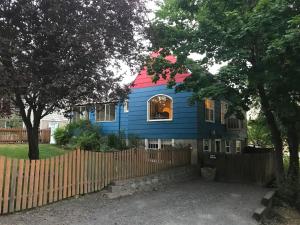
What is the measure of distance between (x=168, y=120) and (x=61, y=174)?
9996 millimetres

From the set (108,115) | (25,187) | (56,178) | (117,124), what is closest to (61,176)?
(56,178)

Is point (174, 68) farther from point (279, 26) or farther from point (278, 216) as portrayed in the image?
point (278, 216)

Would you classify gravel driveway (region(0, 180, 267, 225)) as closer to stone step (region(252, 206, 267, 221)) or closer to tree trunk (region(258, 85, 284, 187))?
stone step (region(252, 206, 267, 221))

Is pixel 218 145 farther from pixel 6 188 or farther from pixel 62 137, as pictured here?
pixel 6 188

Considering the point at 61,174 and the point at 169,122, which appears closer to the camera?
the point at 61,174

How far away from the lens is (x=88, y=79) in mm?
8719

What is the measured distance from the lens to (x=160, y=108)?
18.4 meters

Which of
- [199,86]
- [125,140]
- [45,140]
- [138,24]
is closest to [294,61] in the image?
[199,86]

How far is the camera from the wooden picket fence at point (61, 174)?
7230 mm

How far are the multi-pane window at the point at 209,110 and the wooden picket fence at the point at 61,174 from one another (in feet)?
22.7

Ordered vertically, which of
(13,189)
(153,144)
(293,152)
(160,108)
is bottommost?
(13,189)

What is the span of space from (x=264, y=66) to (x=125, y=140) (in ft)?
36.7

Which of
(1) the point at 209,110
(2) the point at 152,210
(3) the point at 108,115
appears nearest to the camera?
(2) the point at 152,210

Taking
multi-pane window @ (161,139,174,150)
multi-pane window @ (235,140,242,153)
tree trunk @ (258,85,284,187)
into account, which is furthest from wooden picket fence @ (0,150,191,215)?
multi-pane window @ (235,140,242,153)
